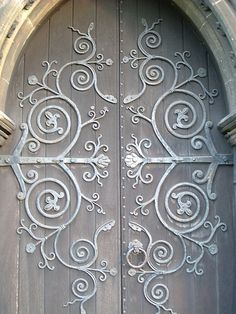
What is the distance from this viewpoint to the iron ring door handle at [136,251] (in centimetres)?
313

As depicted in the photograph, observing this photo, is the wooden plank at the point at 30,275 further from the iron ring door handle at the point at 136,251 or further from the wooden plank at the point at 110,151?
the iron ring door handle at the point at 136,251

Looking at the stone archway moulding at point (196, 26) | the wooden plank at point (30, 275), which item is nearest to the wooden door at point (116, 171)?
the wooden plank at point (30, 275)

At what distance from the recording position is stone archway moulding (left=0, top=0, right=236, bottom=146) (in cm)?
306

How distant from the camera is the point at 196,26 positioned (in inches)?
131

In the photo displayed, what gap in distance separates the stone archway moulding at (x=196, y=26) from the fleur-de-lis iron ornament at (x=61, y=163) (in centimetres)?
18

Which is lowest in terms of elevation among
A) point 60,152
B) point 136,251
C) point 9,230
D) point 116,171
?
point 136,251

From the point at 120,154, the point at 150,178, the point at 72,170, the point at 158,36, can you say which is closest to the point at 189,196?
the point at 150,178

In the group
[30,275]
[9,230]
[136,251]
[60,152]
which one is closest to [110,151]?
[60,152]

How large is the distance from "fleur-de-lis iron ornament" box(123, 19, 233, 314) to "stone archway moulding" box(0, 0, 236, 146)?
190mm

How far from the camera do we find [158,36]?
3432 mm

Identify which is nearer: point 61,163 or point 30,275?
point 30,275

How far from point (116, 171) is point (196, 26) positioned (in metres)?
0.98

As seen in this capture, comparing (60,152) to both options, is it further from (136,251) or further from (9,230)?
(136,251)

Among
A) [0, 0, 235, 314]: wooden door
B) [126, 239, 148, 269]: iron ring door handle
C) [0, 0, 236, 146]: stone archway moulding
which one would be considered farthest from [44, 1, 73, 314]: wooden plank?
[126, 239, 148, 269]: iron ring door handle
